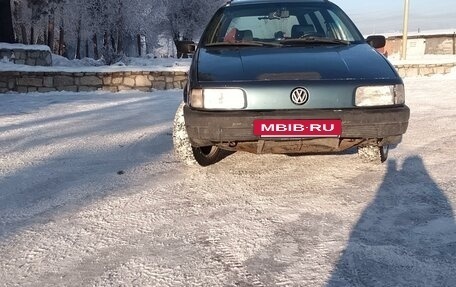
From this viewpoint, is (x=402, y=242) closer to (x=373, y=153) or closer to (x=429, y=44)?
(x=373, y=153)

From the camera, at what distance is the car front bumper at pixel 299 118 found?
3.04m

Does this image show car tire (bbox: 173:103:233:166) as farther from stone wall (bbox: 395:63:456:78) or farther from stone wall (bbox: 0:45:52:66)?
stone wall (bbox: 0:45:52:66)

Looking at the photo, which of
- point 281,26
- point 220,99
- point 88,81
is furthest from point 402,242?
point 88,81

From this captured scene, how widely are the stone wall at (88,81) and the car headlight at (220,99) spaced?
6847mm

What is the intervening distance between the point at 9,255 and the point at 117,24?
27.8 metres

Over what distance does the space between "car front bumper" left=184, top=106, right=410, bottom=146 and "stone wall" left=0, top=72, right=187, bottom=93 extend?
694cm

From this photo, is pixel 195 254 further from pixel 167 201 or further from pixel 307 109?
pixel 307 109

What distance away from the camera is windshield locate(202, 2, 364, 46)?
4.00 metres

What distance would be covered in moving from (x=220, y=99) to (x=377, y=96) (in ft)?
3.48

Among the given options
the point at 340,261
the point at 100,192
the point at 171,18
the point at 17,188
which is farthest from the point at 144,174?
the point at 171,18

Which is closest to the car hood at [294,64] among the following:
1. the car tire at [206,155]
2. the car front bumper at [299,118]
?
the car front bumper at [299,118]

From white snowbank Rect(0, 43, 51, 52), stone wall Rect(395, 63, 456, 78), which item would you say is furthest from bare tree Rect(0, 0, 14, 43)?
stone wall Rect(395, 63, 456, 78)

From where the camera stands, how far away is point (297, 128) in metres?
3.04

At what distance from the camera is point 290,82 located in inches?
121
